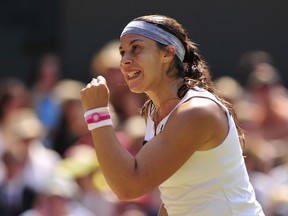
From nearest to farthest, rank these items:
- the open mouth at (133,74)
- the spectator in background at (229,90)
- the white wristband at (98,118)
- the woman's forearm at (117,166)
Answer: the woman's forearm at (117,166) < the white wristband at (98,118) < the open mouth at (133,74) < the spectator in background at (229,90)

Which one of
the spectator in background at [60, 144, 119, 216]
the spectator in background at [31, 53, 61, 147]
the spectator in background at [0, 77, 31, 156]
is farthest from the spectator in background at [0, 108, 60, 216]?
the spectator in background at [31, 53, 61, 147]

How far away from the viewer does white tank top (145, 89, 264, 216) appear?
410cm

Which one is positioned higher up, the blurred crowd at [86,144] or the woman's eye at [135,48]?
the woman's eye at [135,48]

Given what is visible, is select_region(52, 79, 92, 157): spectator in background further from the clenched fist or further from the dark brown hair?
the clenched fist

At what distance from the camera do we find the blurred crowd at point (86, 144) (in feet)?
22.0

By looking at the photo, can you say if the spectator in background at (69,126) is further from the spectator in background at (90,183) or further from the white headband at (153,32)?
the white headband at (153,32)

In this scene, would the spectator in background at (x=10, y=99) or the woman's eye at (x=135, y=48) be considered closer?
the woman's eye at (x=135, y=48)

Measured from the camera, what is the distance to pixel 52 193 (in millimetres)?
6590

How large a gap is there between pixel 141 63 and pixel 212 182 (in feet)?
1.87

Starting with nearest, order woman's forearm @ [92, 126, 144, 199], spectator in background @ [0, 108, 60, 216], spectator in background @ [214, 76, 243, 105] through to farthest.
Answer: woman's forearm @ [92, 126, 144, 199] < spectator in background @ [0, 108, 60, 216] < spectator in background @ [214, 76, 243, 105]

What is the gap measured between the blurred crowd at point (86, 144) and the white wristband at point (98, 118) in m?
2.49

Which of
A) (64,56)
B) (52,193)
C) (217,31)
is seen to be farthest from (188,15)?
(52,193)

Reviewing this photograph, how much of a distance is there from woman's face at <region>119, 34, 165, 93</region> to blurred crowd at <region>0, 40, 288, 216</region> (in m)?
2.43

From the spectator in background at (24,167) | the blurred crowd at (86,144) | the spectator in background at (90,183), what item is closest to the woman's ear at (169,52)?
the blurred crowd at (86,144)
